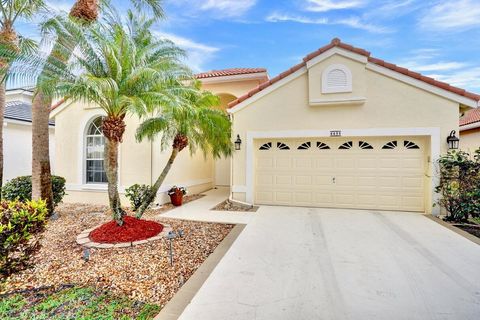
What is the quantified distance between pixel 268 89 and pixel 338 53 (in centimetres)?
301

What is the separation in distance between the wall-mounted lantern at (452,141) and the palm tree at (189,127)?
26.1 feet

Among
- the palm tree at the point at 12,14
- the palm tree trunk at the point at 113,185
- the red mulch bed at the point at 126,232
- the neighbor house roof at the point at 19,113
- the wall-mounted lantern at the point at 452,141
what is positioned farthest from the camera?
the neighbor house roof at the point at 19,113

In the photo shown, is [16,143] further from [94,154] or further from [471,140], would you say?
[471,140]

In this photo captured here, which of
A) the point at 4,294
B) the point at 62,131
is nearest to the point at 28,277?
the point at 4,294

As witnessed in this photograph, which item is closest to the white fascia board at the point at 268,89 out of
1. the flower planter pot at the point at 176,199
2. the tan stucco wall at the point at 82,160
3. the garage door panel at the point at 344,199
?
the tan stucco wall at the point at 82,160

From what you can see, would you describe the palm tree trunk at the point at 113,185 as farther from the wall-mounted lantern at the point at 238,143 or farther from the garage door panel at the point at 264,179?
the garage door panel at the point at 264,179

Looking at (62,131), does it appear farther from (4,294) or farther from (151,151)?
(4,294)

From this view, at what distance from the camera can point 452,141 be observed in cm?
827

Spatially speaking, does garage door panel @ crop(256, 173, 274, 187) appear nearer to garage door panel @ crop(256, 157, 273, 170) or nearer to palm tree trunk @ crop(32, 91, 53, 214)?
garage door panel @ crop(256, 157, 273, 170)

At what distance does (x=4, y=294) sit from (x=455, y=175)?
12223mm

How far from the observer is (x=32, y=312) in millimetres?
3404

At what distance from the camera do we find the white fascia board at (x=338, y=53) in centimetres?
892

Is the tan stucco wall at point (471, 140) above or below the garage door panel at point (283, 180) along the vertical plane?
above

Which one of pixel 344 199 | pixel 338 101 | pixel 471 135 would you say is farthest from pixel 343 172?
pixel 471 135
